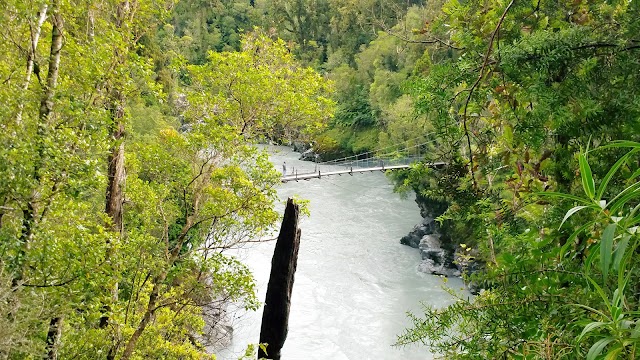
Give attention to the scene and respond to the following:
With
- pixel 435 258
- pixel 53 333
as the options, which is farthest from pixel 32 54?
pixel 435 258

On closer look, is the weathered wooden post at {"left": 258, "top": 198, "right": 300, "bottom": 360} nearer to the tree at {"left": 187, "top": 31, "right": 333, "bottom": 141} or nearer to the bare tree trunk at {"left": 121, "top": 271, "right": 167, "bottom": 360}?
the bare tree trunk at {"left": 121, "top": 271, "right": 167, "bottom": 360}

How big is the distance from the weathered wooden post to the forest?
278mm

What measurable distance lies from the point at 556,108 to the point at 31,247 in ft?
7.61

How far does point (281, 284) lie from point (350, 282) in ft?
19.6

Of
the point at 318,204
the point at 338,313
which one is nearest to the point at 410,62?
the point at 318,204

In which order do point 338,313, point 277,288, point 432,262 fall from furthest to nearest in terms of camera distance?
1. point 432,262
2. point 338,313
3. point 277,288

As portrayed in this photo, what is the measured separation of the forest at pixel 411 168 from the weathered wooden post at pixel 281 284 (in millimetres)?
278

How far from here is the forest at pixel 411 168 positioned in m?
0.85

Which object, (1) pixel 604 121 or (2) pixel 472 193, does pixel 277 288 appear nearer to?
(2) pixel 472 193

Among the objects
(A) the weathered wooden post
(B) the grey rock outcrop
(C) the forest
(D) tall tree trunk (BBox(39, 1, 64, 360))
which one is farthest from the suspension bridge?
(D) tall tree trunk (BBox(39, 1, 64, 360))

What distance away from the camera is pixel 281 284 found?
11.3 ft

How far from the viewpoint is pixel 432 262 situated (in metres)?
9.74

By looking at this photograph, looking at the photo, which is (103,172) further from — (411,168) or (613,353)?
(613,353)

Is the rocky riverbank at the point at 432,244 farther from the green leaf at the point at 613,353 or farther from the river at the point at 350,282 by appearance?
the green leaf at the point at 613,353
